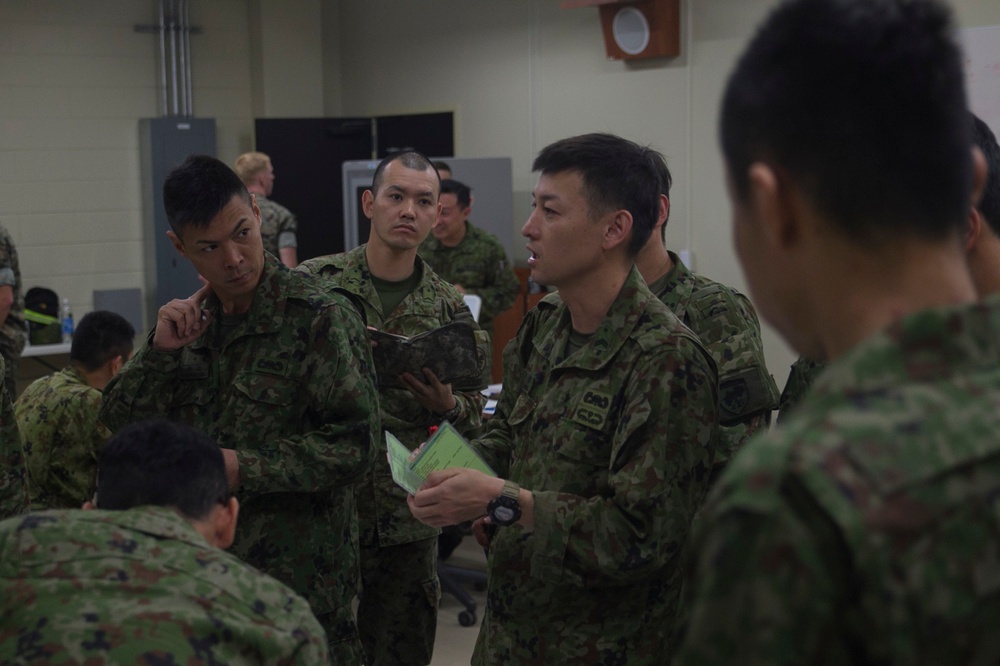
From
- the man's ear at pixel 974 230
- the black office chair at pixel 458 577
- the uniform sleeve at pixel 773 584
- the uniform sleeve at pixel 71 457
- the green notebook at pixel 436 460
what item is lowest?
the black office chair at pixel 458 577

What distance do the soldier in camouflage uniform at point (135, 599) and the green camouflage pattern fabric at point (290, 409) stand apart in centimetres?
68

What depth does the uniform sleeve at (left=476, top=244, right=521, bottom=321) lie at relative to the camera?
6.27 m

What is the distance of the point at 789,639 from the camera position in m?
0.67

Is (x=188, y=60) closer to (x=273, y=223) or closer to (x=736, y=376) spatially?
(x=273, y=223)

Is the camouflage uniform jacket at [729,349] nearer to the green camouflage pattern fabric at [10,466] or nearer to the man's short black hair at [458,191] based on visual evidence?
the green camouflage pattern fabric at [10,466]

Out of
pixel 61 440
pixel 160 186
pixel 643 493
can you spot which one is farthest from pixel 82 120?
pixel 643 493

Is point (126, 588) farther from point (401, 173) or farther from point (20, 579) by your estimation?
point (401, 173)

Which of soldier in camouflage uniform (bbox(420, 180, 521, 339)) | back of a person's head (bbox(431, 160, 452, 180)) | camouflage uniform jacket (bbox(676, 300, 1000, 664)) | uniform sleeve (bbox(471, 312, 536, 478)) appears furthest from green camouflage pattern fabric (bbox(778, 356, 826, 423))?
back of a person's head (bbox(431, 160, 452, 180))

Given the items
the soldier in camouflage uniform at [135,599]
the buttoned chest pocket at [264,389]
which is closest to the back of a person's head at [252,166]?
the buttoned chest pocket at [264,389]

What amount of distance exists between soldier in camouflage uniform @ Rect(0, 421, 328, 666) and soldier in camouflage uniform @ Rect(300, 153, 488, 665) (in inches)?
58.3

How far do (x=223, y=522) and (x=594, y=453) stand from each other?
64 cm

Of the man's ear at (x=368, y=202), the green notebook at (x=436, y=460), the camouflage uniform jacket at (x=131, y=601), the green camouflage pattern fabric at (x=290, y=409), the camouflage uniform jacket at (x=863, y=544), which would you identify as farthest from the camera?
the man's ear at (x=368, y=202)

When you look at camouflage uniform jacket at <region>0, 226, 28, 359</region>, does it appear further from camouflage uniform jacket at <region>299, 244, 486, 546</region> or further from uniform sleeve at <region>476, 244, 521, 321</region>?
uniform sleeve at <region>476, 244, 521, 321</region>

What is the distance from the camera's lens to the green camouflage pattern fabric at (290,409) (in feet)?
7.10
